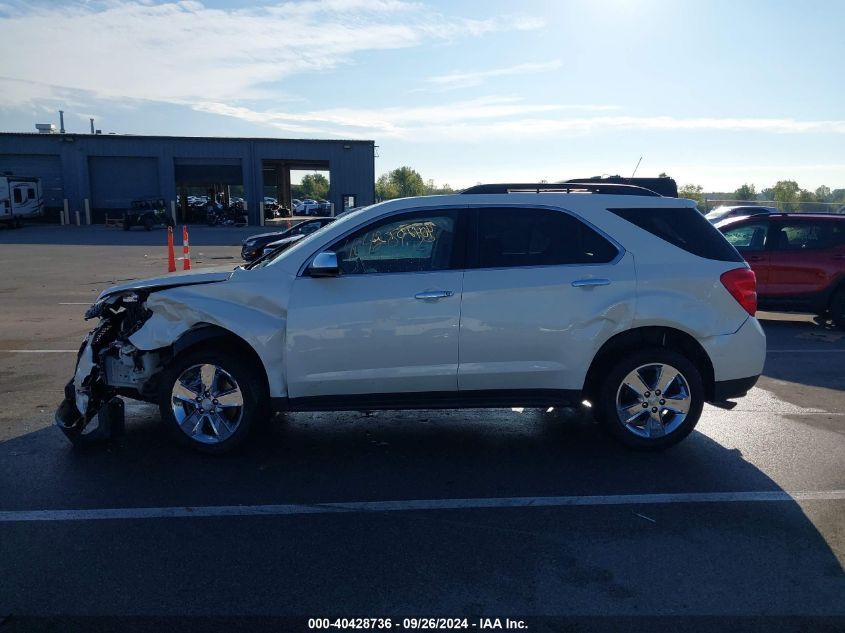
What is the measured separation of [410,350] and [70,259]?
2131cm

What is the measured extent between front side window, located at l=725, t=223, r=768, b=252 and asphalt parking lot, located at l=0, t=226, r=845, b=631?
5.13 metres

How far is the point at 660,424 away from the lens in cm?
532

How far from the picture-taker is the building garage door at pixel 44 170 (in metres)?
46.0

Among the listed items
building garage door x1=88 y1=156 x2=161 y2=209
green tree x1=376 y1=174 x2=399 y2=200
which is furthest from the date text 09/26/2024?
green tree x1=376 y1=174 x2=399 y2=200

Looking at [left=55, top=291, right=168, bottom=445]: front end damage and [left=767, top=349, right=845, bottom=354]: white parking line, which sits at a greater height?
[left=55, top=291, right=168, bottom=445]: front end damage

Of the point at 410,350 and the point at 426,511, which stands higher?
the point at 410,350

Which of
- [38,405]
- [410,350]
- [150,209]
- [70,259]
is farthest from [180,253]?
[410,350]

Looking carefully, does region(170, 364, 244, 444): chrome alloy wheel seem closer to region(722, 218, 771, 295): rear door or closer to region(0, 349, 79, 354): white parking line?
region(0, 349, 79, 354): white parking line

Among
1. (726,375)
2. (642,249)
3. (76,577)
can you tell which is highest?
(642,249)

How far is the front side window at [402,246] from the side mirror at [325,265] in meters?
0.18

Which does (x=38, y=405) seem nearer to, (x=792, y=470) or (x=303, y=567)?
(x=303, y=567)

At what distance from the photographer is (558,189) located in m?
5.86

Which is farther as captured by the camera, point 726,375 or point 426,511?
point 726,375

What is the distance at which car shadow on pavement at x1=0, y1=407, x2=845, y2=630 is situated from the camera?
11.1ft
